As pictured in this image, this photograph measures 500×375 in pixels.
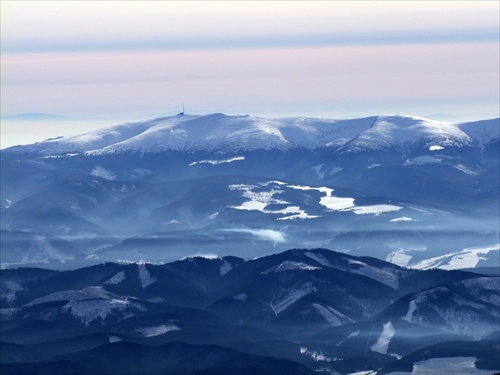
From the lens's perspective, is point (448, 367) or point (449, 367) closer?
point (449, 367)

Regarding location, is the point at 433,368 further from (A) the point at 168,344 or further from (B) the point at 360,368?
(A) the point at 168,344

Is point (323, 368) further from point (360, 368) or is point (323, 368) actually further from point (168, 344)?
point (168, 344)

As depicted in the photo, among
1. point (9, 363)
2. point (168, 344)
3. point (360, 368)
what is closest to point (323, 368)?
point (360, 368)

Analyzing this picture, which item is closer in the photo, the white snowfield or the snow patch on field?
the white snowfield

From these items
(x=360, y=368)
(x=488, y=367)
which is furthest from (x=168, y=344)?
(x=488, y=367)

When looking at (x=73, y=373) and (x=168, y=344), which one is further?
(x=168, y=344)

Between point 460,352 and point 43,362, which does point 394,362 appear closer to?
point 460,352

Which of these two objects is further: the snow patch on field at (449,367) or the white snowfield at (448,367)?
the snow patch on field at (449,367)
